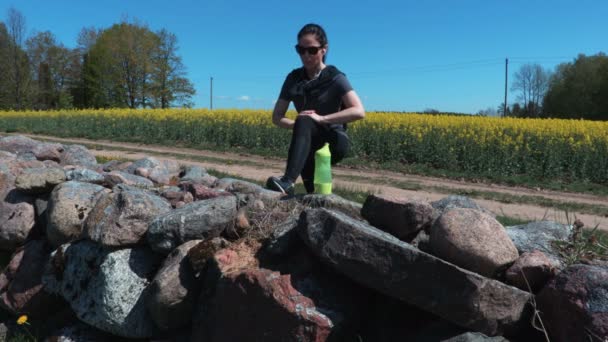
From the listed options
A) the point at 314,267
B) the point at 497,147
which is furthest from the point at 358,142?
the point at 314,267

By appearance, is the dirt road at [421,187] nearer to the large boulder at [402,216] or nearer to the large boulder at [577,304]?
the large boulder at [402,216]

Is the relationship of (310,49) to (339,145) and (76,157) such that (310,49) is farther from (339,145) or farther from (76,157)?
(76,157)

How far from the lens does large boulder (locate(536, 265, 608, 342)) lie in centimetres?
206

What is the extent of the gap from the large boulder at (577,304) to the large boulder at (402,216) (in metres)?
0.75

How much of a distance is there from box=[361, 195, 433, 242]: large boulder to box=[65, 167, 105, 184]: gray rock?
2.77 metres

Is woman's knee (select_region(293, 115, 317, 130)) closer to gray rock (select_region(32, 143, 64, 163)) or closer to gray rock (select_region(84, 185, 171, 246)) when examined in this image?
gray rock (select_region(84, 185, 171, 246))

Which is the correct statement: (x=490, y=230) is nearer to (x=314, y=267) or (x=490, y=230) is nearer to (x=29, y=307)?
(x=314, y=267)

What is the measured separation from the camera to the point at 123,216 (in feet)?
10.9

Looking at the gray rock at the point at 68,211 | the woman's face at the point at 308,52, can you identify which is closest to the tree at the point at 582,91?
the woman's face at the point at 308,52

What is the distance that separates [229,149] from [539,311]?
1425 centimetres

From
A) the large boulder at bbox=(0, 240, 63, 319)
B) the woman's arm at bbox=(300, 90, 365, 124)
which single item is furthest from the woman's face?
the large boulder at bbox=(0, 240, 63, 319)

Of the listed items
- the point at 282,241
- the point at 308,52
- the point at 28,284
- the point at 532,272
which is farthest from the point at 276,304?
the point at 28,284

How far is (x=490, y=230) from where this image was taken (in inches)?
100

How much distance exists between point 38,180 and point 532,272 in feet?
Result: 12.9
